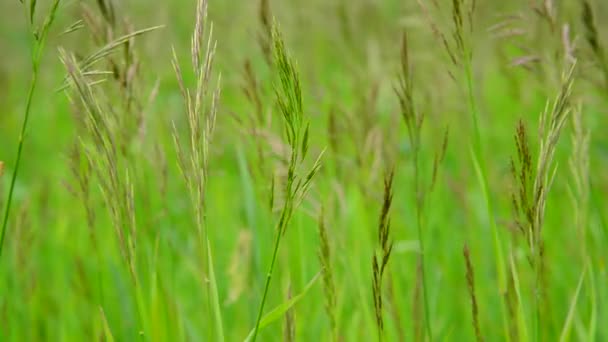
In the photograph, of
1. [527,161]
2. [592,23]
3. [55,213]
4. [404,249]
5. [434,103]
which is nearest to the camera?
[527,161]

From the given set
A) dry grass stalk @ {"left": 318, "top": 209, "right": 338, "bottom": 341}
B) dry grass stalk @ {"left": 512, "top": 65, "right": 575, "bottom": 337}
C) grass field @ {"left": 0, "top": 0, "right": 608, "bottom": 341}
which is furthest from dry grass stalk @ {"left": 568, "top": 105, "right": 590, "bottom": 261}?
dry grass stalk @ {"left": 318, "top": 209, "right": 338, "bottom": 341}

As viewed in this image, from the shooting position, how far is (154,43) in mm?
2701

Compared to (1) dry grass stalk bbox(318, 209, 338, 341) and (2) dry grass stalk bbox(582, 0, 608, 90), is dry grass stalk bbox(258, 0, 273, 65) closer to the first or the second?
(1) dry grass stalk bbox(318, 209, 338, 341)

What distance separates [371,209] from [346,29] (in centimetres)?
59

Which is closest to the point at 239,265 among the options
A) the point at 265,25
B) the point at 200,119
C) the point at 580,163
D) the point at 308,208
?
the point at 265,25

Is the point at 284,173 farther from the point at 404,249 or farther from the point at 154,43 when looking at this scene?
the point at 154,43

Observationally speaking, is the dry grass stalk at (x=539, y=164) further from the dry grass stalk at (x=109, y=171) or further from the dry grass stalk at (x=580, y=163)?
the dry grass stalk at (x=109, y=171)

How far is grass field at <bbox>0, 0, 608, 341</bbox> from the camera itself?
104 cm

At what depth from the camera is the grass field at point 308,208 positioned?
1037mm

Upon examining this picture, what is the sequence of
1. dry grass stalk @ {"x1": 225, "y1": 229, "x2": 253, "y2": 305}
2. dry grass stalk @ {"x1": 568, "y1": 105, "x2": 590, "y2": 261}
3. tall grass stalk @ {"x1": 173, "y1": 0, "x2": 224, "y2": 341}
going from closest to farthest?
1. tall grass stalk @ {"x1": 173, "y1": 0, "x2": 224, "y2": 341}
2. dry grass stalk @ {"x1": 568, "y1": 105, "x2": 590, "y2": 261}
3. dry grass stalk @ {"x1": 225, "y1": 229, "x2": 253, "y2": 305}

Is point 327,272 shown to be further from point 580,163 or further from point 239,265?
point 239,265

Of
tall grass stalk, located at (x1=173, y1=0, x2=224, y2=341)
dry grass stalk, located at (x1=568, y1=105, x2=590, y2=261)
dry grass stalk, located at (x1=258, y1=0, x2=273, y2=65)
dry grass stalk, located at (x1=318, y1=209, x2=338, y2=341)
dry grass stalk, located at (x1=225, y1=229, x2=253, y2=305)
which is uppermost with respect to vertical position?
dry grass stalk, located at (x1=258, y1=0, x2=273, y2=65)

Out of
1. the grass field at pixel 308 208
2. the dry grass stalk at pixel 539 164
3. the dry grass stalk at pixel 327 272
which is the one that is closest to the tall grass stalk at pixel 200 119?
the grass field at pixel 308 208

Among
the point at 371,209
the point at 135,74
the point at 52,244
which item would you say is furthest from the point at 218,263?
the point at 135,74
